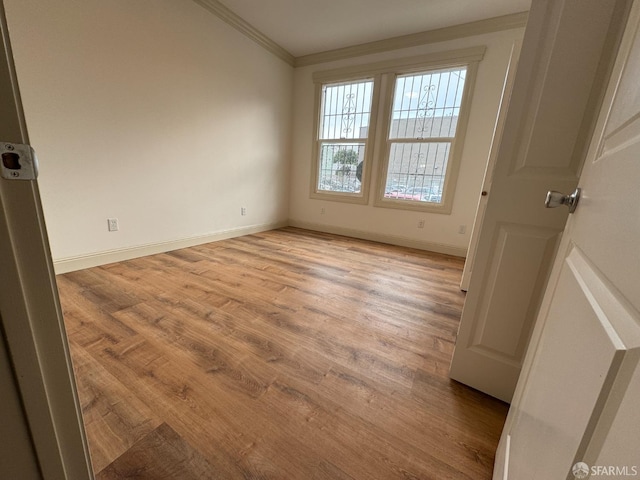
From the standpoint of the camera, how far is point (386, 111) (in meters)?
3.48

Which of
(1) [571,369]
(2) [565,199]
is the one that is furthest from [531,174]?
(1) [571,369]

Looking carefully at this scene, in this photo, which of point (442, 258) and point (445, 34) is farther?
point (442, 258)

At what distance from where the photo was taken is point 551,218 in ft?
3.04

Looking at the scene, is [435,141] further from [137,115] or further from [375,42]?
[137,115]

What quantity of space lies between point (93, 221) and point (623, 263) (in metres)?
3.10

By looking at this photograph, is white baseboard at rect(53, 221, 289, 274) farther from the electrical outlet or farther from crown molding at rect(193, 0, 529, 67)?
crown molding at rect(193, 0, 529, 67)

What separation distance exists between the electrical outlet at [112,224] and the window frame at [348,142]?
2.73 meters

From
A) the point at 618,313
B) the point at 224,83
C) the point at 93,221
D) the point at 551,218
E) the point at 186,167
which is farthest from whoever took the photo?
the point at 224,83

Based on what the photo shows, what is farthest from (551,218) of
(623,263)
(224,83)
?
(224,83)

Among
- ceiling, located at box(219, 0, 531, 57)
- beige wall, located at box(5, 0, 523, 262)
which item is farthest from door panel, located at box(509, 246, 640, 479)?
ceiling, located at box(219, 0, 531, 57)

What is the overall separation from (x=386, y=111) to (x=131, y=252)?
3.55 m

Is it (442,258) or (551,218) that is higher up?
(551,218)

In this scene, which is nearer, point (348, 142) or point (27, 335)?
point (27, 335)

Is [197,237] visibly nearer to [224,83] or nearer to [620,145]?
[224,83]
